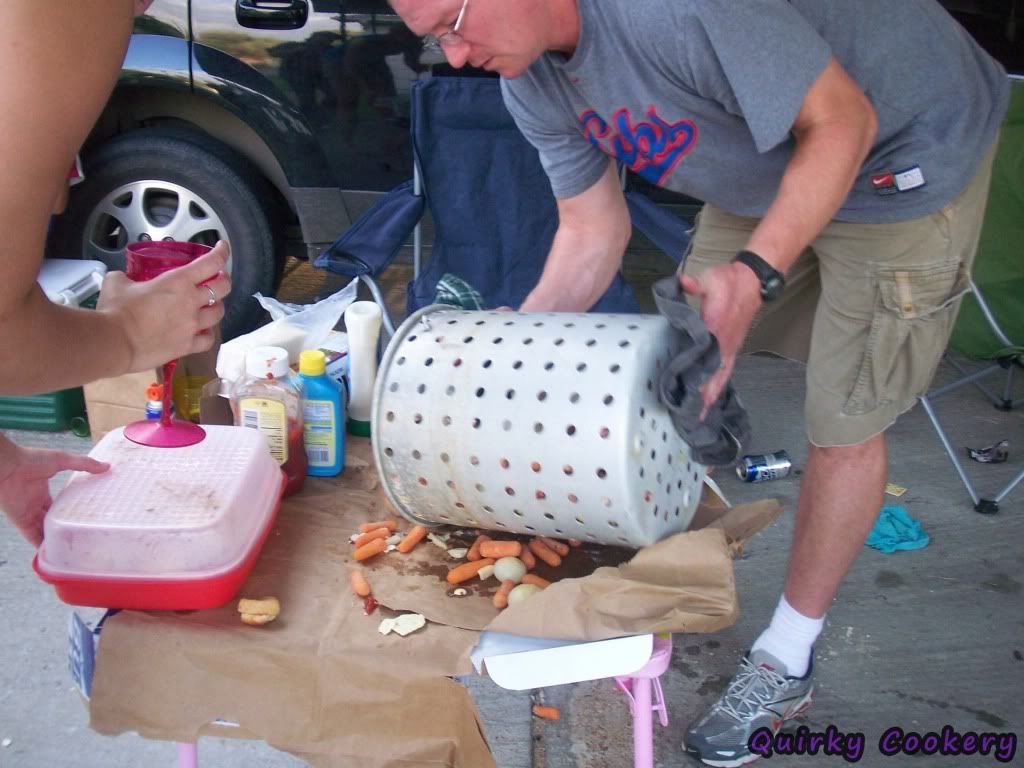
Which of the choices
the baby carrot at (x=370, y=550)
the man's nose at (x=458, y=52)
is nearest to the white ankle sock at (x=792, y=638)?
the baby carrot at (x=370, y=550)

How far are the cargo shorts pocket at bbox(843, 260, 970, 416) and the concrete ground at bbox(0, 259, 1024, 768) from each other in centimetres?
87

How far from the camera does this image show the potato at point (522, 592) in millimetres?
1396

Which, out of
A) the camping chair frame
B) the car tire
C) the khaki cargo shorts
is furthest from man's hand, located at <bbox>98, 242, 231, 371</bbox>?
the car tire

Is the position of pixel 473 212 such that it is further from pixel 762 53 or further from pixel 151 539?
pixel 151 539

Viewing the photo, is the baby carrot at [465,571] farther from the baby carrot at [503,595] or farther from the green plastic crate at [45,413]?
the green plastic crate at [45,413]

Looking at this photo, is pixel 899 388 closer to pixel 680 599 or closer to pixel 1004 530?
pixel 680 599

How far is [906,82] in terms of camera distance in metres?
1.79

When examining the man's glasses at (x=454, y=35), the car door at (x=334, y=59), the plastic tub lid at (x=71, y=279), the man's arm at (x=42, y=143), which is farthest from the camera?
the car door at (x=334, y=59)

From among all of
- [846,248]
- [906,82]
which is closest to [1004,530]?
[846,248]

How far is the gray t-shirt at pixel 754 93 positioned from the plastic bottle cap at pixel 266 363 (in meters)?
0.76

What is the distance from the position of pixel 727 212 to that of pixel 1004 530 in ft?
5.47

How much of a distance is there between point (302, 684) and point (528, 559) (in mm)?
418

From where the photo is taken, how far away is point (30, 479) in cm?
146

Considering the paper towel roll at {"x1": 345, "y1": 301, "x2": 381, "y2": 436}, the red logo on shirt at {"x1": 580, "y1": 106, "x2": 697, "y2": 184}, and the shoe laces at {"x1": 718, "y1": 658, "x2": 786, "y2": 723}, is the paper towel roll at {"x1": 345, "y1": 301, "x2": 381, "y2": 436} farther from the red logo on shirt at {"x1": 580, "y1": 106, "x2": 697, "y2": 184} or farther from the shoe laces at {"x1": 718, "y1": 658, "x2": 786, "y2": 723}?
the shoe laces at {"x1": 718, "y1": 658, "x2": 786, "y2": 723}
